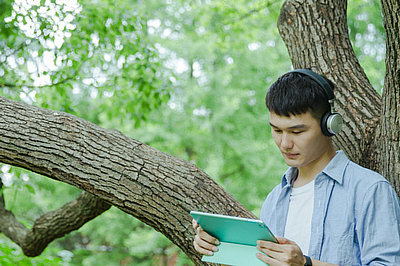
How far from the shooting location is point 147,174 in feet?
7.77

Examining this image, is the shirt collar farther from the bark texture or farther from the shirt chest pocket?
the bark texture

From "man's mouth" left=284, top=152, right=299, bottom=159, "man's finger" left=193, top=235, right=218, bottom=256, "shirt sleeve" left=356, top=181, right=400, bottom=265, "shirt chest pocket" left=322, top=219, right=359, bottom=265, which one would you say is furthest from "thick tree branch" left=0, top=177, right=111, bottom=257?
"shirt sleeve" left=356, top=181, right=400, bottom=265

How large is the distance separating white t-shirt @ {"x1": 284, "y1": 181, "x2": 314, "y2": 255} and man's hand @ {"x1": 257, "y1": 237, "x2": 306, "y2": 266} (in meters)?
0.28

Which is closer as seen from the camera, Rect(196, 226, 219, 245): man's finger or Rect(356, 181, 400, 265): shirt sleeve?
Rect(356, 181, 400, 265): shirt sleeve

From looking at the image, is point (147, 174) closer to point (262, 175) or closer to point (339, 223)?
point (339, 223)

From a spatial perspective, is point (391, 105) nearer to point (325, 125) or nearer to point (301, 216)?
point (325, 125)

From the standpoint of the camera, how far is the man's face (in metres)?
1.80

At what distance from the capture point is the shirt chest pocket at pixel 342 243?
5.65 ft

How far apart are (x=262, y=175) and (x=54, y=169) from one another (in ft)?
25.2

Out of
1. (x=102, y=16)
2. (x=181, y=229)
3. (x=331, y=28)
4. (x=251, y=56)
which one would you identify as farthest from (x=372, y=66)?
(x=181, y=229)

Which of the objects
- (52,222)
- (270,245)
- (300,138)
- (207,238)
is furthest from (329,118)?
(52,222)

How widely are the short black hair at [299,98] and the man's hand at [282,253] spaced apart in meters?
0.52

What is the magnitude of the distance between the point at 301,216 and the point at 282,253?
1.30ft

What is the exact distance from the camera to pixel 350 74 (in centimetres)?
274
